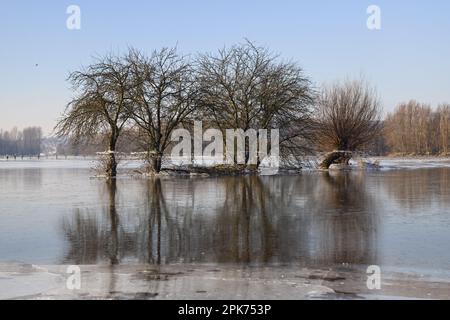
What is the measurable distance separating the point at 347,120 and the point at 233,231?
121 ft

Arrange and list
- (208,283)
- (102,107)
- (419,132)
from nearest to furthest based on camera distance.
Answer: (208,283) → (102,107) → (419,132)

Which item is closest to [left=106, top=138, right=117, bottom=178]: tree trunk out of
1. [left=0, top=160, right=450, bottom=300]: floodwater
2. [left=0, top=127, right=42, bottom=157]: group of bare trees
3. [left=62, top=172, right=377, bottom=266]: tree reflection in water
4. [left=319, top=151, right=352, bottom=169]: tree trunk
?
[left=0, top=160, right=450, bottom=300]: floodwater

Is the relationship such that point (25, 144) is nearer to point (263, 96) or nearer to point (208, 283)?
point (263, 96)

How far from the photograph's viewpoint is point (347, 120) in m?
45.3

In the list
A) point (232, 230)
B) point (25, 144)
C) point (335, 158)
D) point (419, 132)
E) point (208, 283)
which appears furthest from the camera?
point (25, 144)

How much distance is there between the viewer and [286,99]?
3578 centimetres

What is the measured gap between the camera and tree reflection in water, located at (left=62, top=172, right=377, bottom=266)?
26.2ft

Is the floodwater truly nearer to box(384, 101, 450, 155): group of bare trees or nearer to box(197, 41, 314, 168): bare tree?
box(197, 41, 314, 168): bare tree

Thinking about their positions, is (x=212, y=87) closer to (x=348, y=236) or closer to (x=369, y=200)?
(x=369, y=200)

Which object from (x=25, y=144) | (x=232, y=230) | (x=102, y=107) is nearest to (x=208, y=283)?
(x=232, y=230)

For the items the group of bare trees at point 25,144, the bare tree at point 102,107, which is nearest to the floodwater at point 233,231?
the bare tree at point 102,107

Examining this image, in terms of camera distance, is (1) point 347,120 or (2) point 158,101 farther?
(1) point 347,120

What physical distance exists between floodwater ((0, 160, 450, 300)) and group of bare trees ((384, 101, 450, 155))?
84720 mm

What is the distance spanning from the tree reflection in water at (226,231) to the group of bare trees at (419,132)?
84.9 metres
